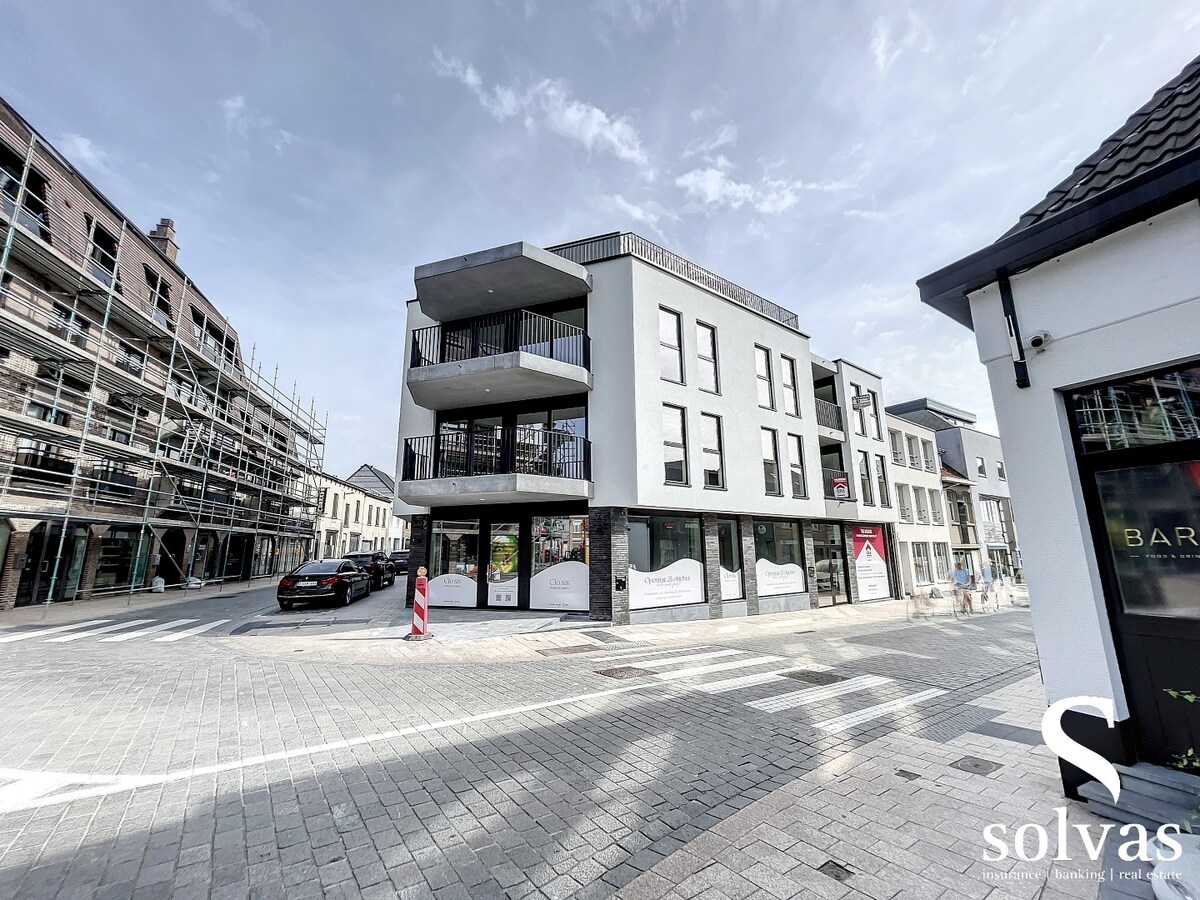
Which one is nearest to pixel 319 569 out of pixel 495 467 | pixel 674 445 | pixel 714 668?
pixel 495 467

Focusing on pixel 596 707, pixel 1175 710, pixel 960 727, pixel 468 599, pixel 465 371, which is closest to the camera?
pixel 1175 710

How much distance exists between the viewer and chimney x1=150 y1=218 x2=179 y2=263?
23.3 m

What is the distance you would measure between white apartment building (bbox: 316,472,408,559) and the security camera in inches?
1451

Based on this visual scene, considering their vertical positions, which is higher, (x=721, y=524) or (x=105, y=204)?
(x=105, y=204)

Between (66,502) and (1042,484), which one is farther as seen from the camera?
(66,502)

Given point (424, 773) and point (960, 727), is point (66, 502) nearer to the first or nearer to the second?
point (424, 773)

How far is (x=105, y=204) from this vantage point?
17.8 metres

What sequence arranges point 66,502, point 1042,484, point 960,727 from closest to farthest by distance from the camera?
point 1042,484 → point 960,727 → point 66,502

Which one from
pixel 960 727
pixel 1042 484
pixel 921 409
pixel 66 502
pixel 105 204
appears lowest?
pixel 960 727

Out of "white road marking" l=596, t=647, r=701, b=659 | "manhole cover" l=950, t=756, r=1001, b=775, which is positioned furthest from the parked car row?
"manhole cover" l=950, t=756, r=1001, b=775

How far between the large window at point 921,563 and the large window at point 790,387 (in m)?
11.2

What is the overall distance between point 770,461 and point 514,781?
14521 mm

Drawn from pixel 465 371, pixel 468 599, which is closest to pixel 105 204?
pixel 465 371

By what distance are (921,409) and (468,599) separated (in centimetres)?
3107
